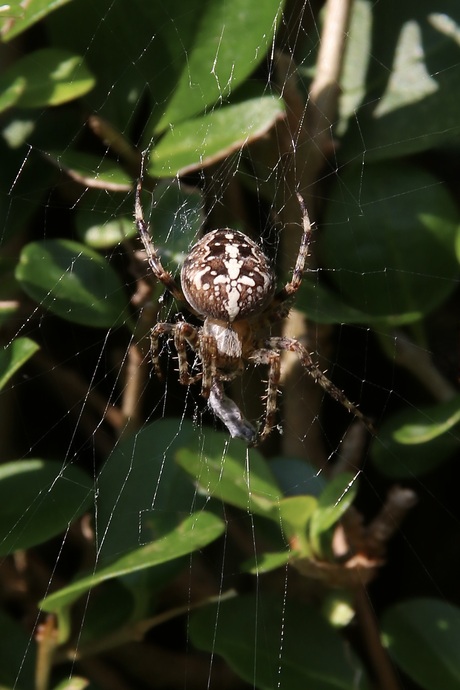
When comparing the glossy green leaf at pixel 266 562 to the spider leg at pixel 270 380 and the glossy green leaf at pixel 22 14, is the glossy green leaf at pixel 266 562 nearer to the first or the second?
the spider leg at pixel 270 380

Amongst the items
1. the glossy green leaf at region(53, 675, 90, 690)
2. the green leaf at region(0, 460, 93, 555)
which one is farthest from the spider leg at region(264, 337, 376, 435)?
the glossy green leaf at region(53, 675, 90, 690)

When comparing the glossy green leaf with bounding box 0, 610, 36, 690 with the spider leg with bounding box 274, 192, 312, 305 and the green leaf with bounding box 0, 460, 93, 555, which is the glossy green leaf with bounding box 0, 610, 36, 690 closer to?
the green leaf with bounding box 0, 460, 93, 555

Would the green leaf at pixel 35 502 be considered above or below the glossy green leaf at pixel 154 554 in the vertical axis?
above

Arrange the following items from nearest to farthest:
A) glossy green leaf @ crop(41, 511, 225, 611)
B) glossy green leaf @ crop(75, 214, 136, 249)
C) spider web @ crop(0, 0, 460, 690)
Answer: glossy green leaf @ crop(41, 511, 225, 611), spider web @ crop(0, 0, 460, 690), glossy green leaf @ crop(75, 214, 136, 249)

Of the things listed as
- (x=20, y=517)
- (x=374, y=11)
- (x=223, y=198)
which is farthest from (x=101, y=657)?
(x=374, y=11)

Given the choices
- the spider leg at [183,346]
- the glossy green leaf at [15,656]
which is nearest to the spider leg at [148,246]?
the spider leg at [183,346]

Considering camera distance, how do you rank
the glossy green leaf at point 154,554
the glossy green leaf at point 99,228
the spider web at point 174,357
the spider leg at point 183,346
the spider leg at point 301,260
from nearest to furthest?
the glossy green leaf at point 154,554
the spider web at point 174,357
the glossy green leaf at point 99,228
the spider leg at point 301,260
the spider leg at point 183,346
